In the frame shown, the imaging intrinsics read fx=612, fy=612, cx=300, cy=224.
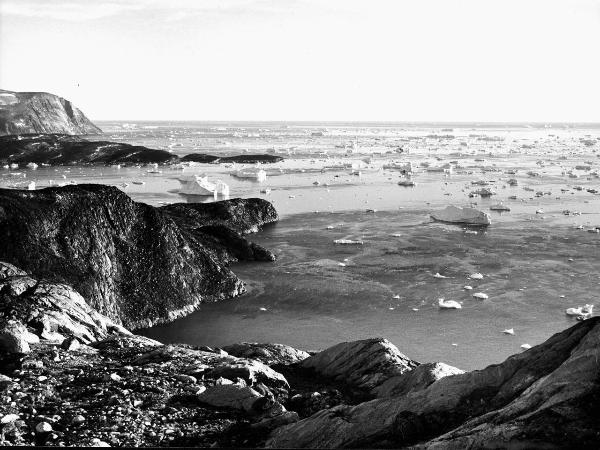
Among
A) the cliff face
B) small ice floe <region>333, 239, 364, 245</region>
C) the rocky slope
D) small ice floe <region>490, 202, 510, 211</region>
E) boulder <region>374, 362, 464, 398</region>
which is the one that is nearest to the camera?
the rocky slope

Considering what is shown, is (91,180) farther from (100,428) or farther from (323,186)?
(100,428)

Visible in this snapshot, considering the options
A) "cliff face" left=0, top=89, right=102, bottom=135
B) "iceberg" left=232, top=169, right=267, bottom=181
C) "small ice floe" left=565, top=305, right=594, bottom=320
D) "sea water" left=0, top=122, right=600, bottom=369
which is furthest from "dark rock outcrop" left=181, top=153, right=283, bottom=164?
"small ice floe" left=565, top=305, right=594, bottom=320

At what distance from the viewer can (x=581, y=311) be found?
67.2 ft

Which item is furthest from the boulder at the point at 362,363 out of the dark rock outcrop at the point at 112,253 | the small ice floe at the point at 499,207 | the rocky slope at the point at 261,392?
the small ice floe at the point at 499,207

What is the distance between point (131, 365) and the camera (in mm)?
12641

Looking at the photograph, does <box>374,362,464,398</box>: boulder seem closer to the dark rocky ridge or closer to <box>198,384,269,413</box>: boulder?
<box>198,384,269,413</box>: boulder

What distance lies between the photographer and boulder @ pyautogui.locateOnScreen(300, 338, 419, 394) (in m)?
13.0

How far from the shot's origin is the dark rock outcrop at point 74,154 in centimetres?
7738

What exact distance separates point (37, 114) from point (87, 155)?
65.9m

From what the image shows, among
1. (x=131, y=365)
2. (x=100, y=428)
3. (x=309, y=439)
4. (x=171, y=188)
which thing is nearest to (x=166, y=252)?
(x=131, y=365)

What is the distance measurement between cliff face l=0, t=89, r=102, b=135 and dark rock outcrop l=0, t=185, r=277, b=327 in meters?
115

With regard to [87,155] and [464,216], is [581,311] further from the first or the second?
[87,155]

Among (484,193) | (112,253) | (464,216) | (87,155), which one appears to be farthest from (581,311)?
(87,155)

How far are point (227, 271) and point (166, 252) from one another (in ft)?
8.65
